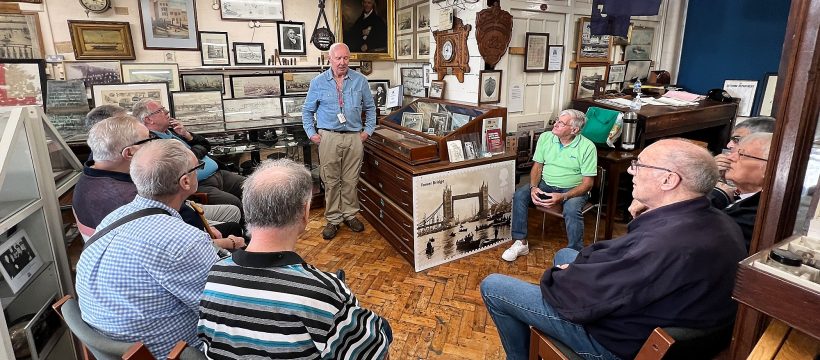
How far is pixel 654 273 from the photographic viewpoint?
1.28 m

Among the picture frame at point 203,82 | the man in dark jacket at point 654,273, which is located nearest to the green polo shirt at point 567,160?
the man in dark jacket at point 654,273

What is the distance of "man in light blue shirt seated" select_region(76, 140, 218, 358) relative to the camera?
4.10 ft

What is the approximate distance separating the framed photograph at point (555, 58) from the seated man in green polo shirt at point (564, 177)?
3.23ft

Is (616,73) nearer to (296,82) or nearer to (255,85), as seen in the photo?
(296,82)

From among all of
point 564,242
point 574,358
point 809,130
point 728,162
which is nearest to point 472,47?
point 564,242

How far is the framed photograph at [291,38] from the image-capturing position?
175 inches

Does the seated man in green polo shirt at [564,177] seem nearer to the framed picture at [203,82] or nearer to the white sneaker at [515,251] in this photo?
the white sneaker at [515,251]

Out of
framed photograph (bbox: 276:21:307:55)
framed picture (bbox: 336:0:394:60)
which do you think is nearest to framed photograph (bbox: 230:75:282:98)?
framed photograph (bbox: 276:21:307:55)

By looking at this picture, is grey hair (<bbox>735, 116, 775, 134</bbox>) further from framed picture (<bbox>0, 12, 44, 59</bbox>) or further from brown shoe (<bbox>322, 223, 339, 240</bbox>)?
framed picture (<bbox>0, 12, 44, 59</bbox>)

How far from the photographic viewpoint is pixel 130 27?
12.4 ft

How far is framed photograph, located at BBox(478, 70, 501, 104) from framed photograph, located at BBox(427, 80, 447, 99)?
51cm

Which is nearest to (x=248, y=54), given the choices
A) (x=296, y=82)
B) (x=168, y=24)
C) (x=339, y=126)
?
(x=296, y=82)

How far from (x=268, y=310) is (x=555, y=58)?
145 inches

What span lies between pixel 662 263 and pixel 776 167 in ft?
1.62
